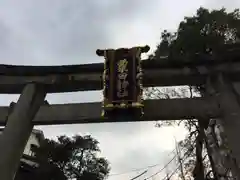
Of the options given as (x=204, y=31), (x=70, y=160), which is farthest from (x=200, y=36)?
(x=70, y=160)

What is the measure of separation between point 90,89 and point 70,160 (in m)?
16.2

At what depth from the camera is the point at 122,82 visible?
22.5 ft

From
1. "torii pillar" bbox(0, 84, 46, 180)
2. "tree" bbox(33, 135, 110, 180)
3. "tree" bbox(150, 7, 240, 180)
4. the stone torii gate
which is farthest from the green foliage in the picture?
"tree" bbox(33, 135, 110, 180)

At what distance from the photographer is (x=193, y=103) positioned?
21.4 ft

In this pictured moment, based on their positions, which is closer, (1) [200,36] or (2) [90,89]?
(2) [90,89]

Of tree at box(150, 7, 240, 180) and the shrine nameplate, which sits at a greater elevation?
tree at box(150, 7, 240, 180)

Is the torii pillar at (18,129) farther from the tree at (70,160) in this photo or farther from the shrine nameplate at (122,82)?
the tree at (70,160)

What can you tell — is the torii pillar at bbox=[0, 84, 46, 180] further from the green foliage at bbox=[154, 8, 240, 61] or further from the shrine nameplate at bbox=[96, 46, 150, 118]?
the green foliage at bbox=[154, 8, 240, 61]

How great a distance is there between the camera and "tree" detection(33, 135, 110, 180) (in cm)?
2036

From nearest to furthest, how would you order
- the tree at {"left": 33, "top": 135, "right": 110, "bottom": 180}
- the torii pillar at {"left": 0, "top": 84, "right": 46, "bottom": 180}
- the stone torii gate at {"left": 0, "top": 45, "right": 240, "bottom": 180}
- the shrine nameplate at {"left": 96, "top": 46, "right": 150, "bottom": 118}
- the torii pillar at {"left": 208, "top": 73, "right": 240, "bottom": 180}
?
the torii pillar at {"left": 208, "top": 73, "right": 240, "bottom": 180} → the torii pillar at {"left": 0, "top": 84, "right": 46, "bottom": 180} → the stone torii gate at {"left": 0, "top": 45, "right": 240, "bottom": 180} → the shrine nameplate at {"left": 96, "top": 46, "right": 150, "bottom": 118} → the tree at {"left": 33, "top": 135, "right": 110, "bottom": 180}

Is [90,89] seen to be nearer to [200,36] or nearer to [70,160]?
[200,36]

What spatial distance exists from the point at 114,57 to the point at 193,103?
2.06 meters

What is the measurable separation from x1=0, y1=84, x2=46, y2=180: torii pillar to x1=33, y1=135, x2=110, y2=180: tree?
45.7ft

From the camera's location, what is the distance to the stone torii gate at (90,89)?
625 cm
